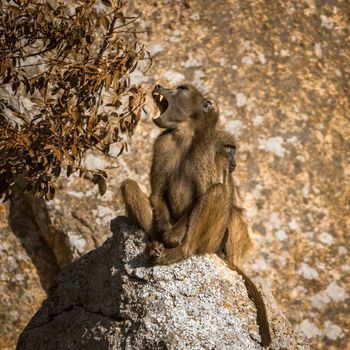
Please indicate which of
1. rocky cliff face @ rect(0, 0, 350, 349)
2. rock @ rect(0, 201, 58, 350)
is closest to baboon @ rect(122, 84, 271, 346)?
rocky cliff face @ rect(0, 0, 350, 349)

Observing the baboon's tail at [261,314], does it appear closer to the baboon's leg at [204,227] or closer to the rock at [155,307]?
the rock at [155,307]

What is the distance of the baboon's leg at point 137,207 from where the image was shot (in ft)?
17.6

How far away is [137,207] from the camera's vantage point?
5.44 m

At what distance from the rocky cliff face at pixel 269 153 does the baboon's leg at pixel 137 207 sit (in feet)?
6.21

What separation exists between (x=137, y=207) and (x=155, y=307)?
68 centimetres

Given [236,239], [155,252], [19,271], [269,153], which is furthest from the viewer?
[269,153]

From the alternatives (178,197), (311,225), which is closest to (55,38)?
(178,197)

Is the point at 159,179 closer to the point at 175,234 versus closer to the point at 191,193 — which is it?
the point at 191,193

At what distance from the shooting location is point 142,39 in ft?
26.5

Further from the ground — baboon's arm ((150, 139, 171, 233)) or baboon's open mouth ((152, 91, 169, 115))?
baboon's open mouth ((152, 91, 169, 115))

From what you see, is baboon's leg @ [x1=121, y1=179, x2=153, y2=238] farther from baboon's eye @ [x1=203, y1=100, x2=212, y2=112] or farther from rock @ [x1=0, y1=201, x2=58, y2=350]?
rock @ [x1=0, y1=201, x2=58, y2=350]

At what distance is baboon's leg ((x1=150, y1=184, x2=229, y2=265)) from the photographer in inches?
205

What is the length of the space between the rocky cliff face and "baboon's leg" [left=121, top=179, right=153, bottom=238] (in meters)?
1.89

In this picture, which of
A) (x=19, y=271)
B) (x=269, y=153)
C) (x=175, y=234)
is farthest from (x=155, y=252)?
(x=269, y=153)
